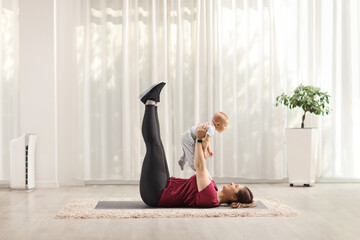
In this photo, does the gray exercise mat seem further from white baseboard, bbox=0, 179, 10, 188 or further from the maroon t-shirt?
white baseboard, bbox=0, 179, 10, 188

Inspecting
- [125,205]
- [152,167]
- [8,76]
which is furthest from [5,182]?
[152,167]

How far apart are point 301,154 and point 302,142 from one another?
137mm

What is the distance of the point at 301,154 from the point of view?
5.92 metres

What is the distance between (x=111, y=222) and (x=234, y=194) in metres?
1.11

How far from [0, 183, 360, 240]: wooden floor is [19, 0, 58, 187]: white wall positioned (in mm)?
970

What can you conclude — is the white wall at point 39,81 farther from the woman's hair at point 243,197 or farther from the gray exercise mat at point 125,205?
the woman's hair at point 243,197

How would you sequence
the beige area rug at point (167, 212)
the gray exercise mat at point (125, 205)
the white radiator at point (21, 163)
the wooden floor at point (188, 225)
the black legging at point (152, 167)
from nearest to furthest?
the wooden floor at point (188, 225) < the beige area rug at point (167, 212) < the black legging at point (152, 167) < the gray exercise mat at point (125, 205) < the white radiator at point (21, 163)

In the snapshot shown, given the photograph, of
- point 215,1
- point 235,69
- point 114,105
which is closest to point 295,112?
point 235,69

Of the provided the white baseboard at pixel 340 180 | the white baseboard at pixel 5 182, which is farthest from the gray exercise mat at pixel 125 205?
the white baseboard at pixel 340 180

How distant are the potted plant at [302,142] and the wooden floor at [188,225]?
908mm

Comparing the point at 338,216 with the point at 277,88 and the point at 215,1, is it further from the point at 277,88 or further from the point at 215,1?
the point at 215,1

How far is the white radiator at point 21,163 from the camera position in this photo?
5613 mm

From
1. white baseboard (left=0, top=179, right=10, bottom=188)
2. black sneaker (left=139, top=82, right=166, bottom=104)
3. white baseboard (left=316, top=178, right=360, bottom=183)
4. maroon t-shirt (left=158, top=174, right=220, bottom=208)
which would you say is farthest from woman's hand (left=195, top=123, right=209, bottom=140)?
white baseboard (left=0, top=179, right=10, bottom=188)

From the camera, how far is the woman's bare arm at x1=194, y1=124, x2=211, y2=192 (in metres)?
4.14
